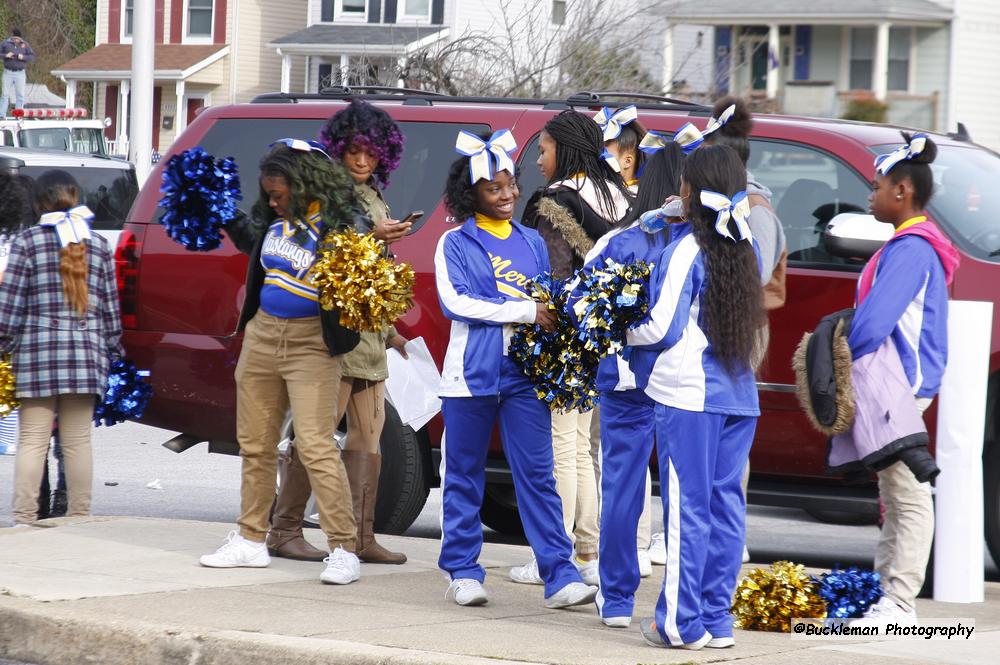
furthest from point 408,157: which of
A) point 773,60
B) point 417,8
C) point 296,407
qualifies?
point 417,8

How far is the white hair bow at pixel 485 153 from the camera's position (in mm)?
5723

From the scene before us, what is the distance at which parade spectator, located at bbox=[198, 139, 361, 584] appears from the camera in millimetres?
6066

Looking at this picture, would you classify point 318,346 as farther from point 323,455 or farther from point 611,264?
point 611,264

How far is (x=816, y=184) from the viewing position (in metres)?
7.16

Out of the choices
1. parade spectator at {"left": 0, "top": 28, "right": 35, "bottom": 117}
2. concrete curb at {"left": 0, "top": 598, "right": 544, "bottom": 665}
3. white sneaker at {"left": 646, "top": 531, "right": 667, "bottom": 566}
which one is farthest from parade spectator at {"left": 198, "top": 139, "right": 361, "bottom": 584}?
parade spectator at {"left": 0, "top": 28, "right": 35, "bottom": 117}

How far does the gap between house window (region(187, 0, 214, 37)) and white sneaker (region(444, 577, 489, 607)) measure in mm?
38842

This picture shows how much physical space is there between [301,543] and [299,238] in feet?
4.84

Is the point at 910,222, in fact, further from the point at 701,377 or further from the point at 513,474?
the point at 513,474

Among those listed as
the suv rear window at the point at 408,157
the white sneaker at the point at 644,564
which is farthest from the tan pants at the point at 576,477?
the suv rear window at the point at 408,157

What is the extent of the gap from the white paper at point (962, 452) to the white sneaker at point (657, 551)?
4.56ft

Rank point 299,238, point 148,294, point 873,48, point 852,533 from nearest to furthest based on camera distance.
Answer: point 299,238 → point 148,294 → point 852,533 → point 873,48

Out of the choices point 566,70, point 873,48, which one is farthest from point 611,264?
point 873,48

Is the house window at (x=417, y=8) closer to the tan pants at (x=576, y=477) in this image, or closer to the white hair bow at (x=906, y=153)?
the tan pants at (x=576, y=477)

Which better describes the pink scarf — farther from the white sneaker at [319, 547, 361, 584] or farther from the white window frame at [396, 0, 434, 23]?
the white window frame at [396, 0, 434, 23]
